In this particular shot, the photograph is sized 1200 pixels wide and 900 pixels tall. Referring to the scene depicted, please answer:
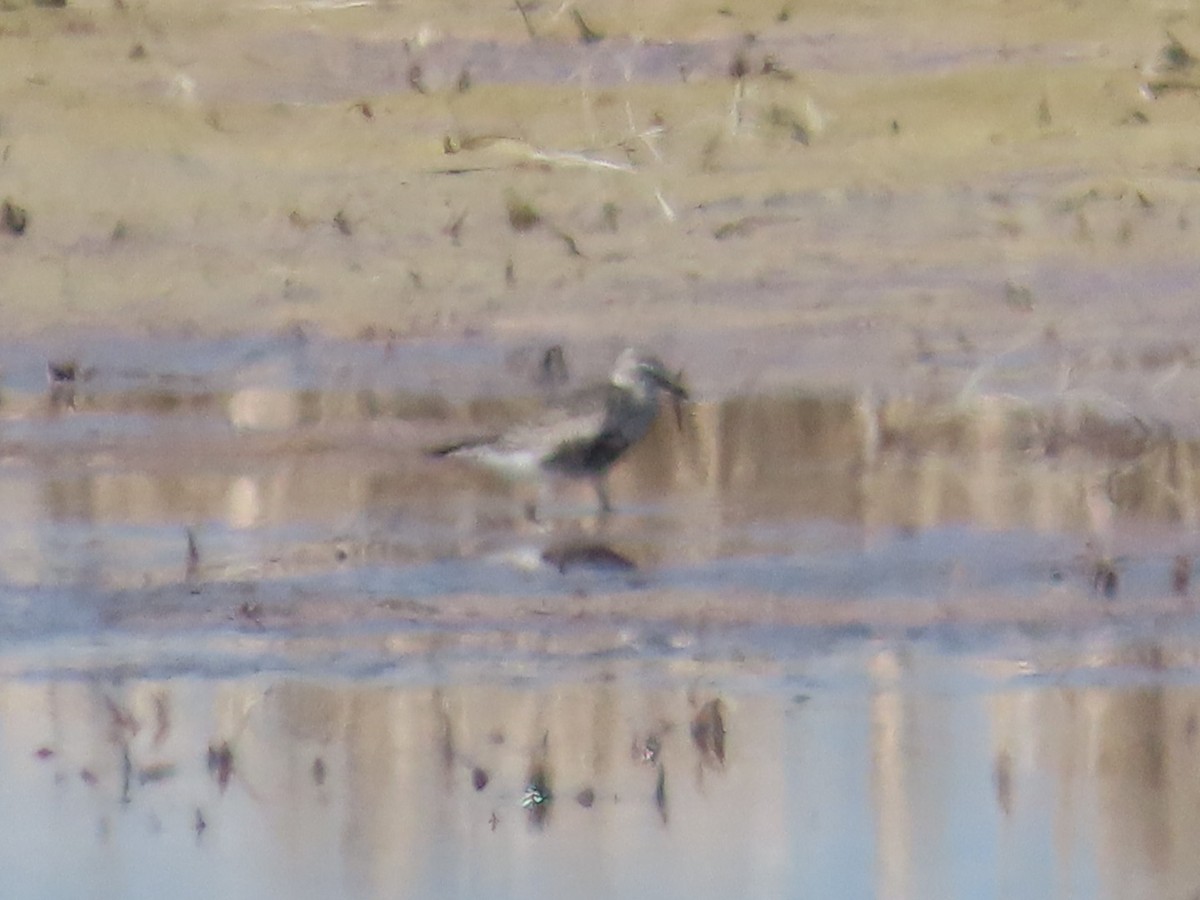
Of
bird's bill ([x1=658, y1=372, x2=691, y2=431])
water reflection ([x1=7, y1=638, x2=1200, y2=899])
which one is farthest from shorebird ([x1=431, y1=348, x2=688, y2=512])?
water reflection ([x1=7, y1=638, x2=1200, y2=899])

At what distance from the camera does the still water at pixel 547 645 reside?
1.29 m

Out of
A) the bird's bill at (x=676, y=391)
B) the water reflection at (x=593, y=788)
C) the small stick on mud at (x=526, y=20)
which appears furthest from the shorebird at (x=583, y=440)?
the small stick on mud at (x=526, y=20)

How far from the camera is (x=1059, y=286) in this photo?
1.29 metres

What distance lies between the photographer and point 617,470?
1.30 meters

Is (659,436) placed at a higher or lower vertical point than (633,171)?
lower

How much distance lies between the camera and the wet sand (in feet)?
4.20

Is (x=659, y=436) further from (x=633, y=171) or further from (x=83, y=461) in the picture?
(x=83, y=461)

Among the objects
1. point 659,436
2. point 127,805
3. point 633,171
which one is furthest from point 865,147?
point 127,805

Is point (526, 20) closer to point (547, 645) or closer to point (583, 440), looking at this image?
point (583, 440)

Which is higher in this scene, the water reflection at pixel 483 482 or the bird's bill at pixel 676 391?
the bird's bill at pixel 676 391

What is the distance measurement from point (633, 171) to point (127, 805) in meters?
0.76

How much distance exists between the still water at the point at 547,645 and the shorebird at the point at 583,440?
0.07ft

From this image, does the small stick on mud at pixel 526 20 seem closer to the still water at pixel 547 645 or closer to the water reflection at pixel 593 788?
the still water at pixel 547 645

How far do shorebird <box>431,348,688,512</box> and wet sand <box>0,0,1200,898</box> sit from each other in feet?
0.06
